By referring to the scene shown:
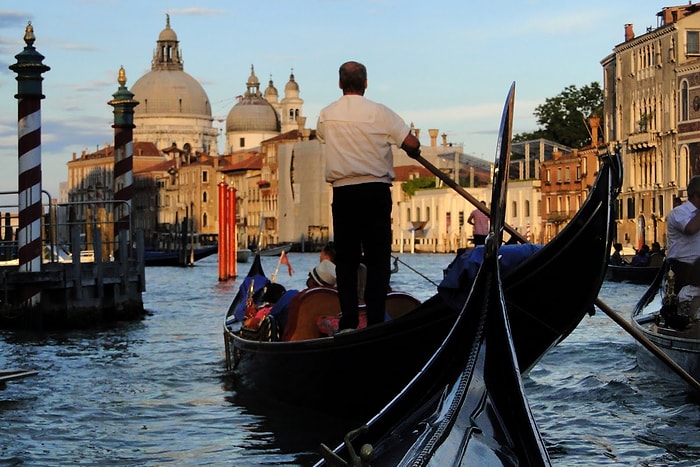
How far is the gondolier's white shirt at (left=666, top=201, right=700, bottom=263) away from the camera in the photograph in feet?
18.9

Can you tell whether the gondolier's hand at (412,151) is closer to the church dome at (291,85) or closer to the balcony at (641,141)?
the balcony at (641,141)

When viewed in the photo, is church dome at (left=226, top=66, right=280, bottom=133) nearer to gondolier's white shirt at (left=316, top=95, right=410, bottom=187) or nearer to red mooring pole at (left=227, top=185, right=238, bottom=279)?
red mooring pole at (left=227, top=185, right=238, bottom=279)

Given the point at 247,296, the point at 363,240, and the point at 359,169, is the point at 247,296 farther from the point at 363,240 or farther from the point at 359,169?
the point at 359,169

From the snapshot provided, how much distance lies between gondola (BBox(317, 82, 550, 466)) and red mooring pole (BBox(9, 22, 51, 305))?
7.47 meters

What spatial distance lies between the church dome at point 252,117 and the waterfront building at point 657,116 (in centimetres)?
5099

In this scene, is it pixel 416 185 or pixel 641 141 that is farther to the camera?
pixel 416 185

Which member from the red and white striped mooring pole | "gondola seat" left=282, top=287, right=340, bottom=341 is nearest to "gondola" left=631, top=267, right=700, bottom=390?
"gondola seat" left=282, top=287, right=340, bottom=341

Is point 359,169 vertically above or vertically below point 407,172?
below

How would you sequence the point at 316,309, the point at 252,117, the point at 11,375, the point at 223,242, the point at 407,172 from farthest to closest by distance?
1. the point at 252,117
2. the point at 407,172
3. the point at 223,242
4. the point at 11,375
5. the point at 316,309

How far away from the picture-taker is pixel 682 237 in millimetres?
5875

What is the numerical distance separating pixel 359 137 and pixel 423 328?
682 millimetres

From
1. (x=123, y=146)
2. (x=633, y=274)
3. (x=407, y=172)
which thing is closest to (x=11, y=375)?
(x=123, y=146)

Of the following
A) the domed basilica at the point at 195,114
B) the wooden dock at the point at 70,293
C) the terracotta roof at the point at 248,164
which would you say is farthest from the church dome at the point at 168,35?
the wooden dock at the point at 70,293

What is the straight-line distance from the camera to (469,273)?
4.05 metres
